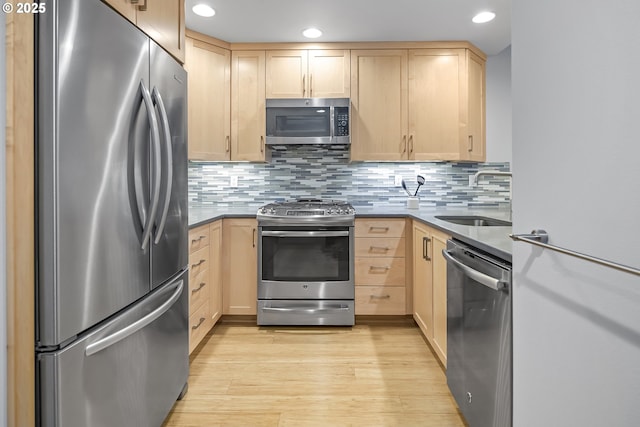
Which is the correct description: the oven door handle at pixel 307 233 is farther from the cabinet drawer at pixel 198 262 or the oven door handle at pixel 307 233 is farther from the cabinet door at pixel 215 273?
the cabinet drawer at pixel 198 262

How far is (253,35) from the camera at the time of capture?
3.26 metres

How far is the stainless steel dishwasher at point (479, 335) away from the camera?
131 cm

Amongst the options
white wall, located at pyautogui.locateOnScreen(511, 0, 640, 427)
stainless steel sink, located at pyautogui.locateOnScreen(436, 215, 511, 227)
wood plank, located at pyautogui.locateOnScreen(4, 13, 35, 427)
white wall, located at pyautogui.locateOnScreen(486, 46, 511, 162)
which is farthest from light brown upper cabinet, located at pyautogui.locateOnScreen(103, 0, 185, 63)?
white wall, located at pyautogui.locateOnScreen(486, 46, 511, 162)

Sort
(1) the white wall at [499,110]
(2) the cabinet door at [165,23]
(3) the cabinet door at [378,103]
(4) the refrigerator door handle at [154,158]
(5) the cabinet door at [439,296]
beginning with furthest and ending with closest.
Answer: (1) the white wall at [499,110], (3) the cabinet door at [378,103], (5) the cabinet door at [439,296], (2) the cabinet door at [165,23], (4) the refrigerator door handle at [154,158]

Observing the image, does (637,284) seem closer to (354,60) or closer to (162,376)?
(162,376)

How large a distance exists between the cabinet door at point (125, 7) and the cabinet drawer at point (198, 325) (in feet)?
5.47

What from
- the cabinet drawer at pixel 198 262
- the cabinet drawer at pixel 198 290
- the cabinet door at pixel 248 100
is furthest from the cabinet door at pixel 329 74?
the cabinet drawer at pixel 198 290

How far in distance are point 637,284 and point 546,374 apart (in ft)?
1.43

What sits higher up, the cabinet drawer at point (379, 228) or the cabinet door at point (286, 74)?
the cabinet door at point (286, 74)

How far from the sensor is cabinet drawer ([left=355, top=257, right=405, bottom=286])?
10.4 ft

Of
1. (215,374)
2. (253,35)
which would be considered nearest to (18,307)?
(215,374)

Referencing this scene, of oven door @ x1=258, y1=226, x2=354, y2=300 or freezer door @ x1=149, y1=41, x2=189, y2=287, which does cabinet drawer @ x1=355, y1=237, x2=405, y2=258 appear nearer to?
oven door @ x1=258, y1=226, x2=354, y2=300

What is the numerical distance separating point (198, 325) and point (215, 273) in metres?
0.53

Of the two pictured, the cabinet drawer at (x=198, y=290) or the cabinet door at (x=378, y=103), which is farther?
the cabinet door at (x=378, y=103)
